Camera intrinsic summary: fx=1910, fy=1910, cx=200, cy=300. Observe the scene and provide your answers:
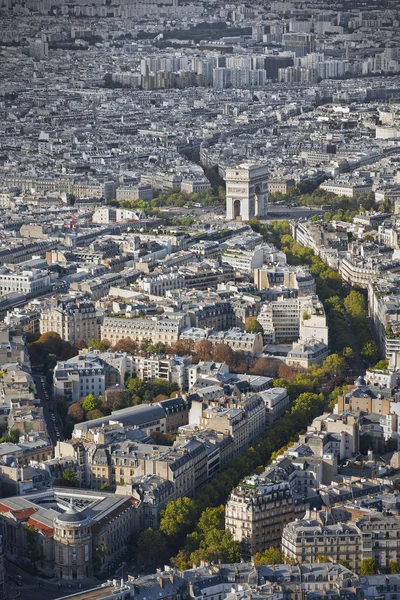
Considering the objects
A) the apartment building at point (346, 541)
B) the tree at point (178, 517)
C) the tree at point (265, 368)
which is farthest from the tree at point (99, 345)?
the apartment building at point (346, 541)

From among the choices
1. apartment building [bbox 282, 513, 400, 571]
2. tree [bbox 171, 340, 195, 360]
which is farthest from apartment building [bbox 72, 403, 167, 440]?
apartment building [bbox 282, 513, 400, 571]

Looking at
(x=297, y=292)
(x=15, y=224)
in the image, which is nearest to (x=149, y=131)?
(x=15, y=224)

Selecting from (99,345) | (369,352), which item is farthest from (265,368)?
(99,345)

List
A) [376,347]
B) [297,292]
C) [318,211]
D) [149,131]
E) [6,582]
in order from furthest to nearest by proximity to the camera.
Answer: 1. [149,131]
2. [318,211]
3. [297,292]
4. [376,347]
5. [6,582]

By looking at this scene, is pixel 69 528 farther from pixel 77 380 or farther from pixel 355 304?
pixel 355 304

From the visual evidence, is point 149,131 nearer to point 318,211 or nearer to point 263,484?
point 318,211
